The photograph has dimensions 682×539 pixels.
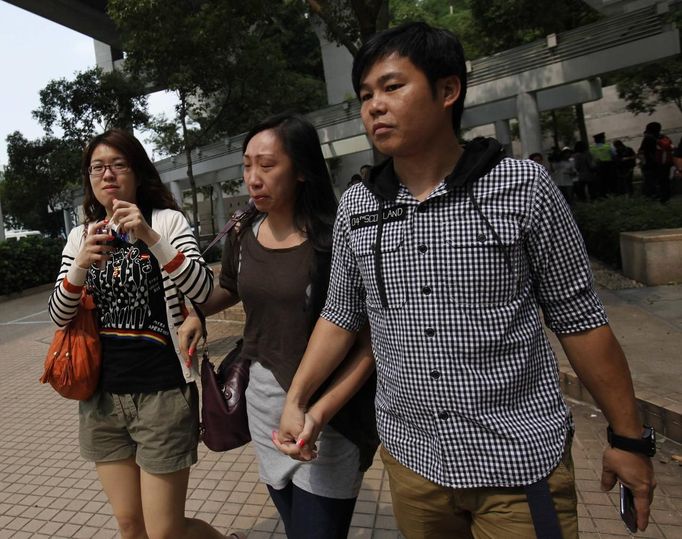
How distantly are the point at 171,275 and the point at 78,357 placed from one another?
46cm

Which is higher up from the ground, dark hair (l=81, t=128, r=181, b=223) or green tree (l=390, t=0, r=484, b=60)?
green tree (l=390, t=0, r=484, b=60)

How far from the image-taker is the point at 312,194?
1899 millimetres

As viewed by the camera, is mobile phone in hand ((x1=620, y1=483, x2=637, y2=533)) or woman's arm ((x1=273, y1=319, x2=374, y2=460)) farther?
woman's arm ((x1=273, y1=319, x2=374, y2=460))

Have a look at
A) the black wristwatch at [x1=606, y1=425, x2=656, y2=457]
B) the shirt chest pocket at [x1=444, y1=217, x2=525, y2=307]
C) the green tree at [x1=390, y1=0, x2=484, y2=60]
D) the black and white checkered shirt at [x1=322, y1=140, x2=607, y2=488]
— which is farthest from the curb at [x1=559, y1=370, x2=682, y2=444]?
the green tree at [x1=390, y1=0, x2=484, y2=60]

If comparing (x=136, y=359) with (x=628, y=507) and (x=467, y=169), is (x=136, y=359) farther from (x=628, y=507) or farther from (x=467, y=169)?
(x=628, y=507)

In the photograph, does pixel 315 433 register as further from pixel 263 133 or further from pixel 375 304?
pixel 263 133

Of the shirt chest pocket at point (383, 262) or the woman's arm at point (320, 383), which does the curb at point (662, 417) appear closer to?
the woman's arm at point (320, 383)

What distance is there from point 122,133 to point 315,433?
1358 millimetres

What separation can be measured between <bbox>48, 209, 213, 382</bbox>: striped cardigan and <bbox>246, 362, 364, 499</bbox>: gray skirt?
0.31 meters

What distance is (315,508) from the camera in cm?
177

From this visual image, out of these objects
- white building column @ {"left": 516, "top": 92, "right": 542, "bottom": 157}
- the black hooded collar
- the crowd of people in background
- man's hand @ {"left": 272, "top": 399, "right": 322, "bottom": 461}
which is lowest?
man's hand @ {"left": 272, "top": 399, "right": 322, "bottom": 461}

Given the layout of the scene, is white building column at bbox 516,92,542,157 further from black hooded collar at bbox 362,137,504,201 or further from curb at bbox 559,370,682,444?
black hooded collar at bbox 362,137,504,201

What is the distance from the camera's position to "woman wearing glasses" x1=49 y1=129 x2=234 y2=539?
1998 millimetres

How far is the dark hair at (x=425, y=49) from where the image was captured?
1.33 m
